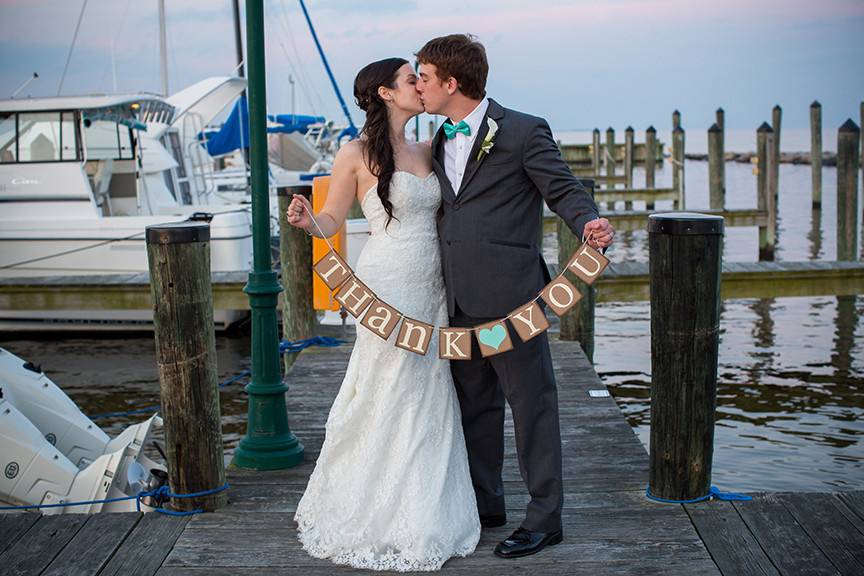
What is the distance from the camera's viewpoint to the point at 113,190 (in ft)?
48.3

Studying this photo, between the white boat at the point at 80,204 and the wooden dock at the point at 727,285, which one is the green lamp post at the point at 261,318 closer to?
the wooden dock at the point at 727,285

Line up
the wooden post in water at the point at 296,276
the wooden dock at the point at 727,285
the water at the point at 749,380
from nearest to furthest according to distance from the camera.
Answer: the wooden post in water at the point at 296,276
the water at the point at 749,380
the wooden dock at the point at 727,285

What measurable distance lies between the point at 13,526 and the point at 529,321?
86.5 inches

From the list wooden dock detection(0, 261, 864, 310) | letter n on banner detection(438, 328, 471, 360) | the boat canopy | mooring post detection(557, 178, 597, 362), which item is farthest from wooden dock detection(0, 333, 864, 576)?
the boat canopy

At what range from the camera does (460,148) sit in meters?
3.83

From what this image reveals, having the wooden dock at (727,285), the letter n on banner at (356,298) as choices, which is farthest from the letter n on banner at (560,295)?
the wooden dock at (727,285)

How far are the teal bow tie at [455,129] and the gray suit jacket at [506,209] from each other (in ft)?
0.15

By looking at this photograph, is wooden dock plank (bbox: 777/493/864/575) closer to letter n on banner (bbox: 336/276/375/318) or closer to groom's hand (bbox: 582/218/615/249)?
groom's hand (bbox: 582/218/615/249)

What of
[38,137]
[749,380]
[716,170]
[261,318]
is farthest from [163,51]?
[261,318]

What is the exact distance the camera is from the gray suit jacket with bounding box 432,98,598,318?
3.70 meters

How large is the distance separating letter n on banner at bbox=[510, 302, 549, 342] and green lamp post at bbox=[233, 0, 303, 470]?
1.55m

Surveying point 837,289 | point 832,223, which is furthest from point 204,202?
point 832,223

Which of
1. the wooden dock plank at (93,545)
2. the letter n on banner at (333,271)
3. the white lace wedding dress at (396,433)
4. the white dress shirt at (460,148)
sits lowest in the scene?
the wooden dock plank at (93,545)

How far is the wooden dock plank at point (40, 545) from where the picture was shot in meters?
3.74
